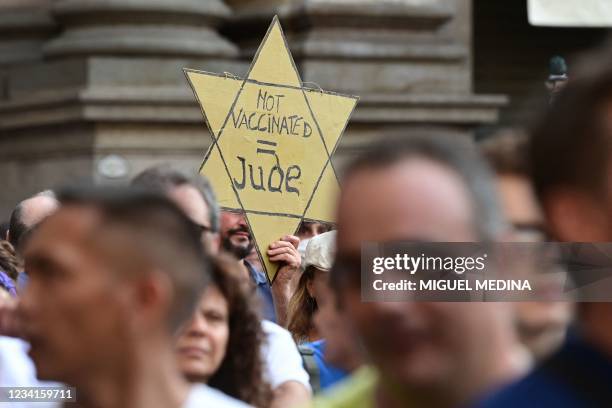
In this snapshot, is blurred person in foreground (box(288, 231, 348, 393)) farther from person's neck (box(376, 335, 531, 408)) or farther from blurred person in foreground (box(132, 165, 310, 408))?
person's neck (box(376, 335, 531, 408))

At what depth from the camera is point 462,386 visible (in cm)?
230

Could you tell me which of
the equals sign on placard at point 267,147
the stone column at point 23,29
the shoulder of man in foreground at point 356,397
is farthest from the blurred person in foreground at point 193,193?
the stone column at point 23,29

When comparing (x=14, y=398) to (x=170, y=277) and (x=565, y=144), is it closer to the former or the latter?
(x=170, y=277)

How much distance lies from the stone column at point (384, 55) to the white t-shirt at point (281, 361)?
5724 mm

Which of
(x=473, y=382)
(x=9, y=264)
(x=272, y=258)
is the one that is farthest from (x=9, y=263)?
(x=473, y=382)

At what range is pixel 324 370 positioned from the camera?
489cm

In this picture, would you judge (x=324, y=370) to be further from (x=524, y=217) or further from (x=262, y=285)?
(x=524, y=217)

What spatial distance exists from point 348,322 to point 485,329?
0.97 feet

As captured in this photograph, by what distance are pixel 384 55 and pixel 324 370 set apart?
6111mm

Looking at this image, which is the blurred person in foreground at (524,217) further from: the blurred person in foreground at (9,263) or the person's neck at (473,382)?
the blurred person in foreground at (9,263)

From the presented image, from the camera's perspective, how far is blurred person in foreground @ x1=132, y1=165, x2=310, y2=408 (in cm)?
420

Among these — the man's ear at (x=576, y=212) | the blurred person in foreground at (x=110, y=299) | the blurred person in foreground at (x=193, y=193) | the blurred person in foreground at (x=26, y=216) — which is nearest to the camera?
the man's ear at (x=576, y=212)

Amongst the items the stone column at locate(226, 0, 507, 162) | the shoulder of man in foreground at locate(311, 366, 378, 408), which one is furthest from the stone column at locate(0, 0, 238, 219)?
the shoulder of man in foreground at locate(311, 366, 378, 408)

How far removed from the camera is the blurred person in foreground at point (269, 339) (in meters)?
4.20
